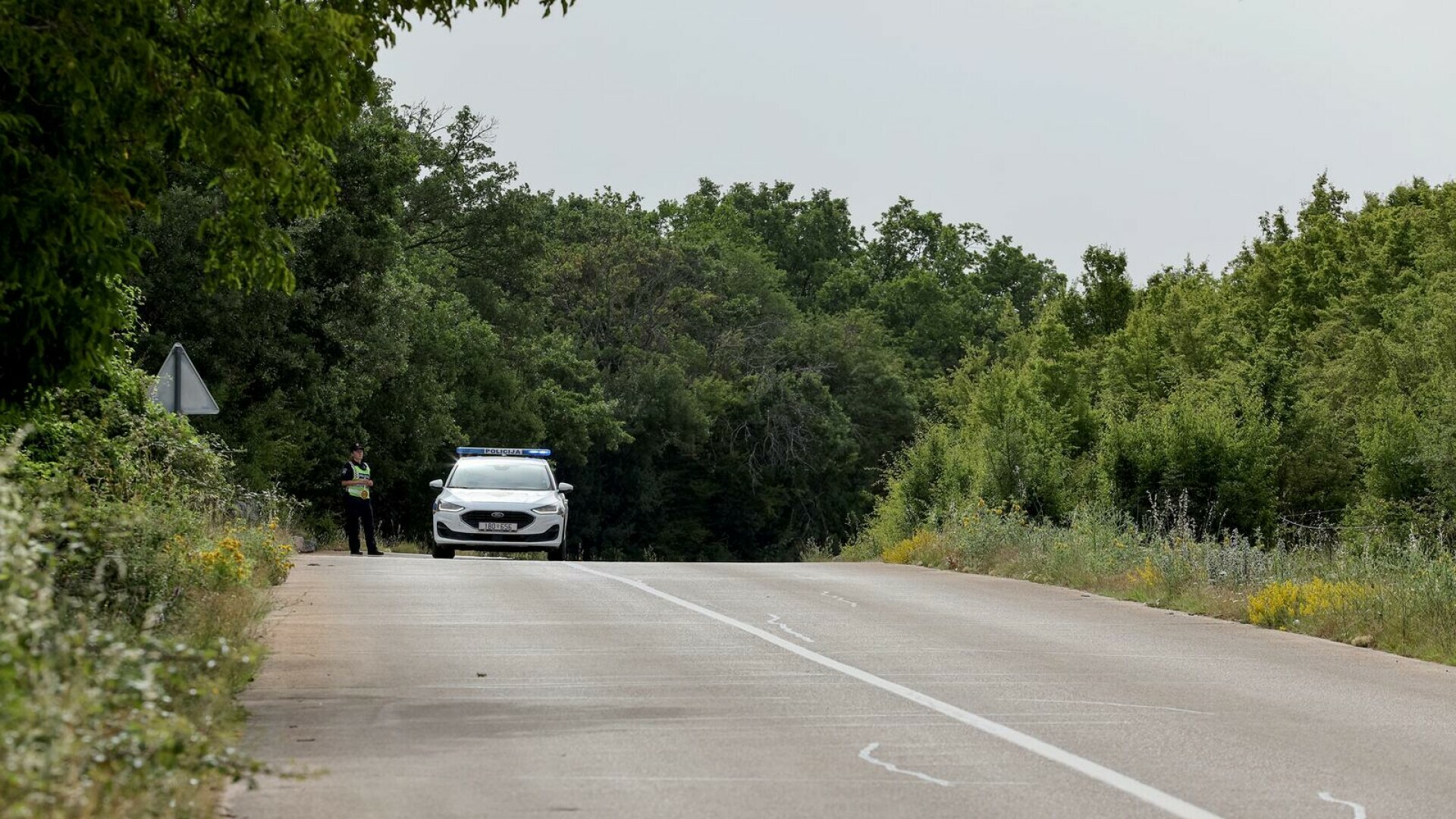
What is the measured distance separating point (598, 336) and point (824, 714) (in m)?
66.1

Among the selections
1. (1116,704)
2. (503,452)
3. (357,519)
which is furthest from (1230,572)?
(357,519)

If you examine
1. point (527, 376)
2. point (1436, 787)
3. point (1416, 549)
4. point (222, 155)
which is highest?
point (527, 376)

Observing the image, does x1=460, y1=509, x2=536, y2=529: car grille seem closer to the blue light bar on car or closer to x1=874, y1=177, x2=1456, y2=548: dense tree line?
the blue light bar on car

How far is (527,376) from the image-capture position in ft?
209

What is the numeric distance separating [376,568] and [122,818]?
60.3 feet

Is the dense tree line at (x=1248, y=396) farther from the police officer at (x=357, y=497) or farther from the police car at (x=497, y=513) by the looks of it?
the police officer at (x=357, y=497)

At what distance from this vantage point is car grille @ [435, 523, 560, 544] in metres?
30.3

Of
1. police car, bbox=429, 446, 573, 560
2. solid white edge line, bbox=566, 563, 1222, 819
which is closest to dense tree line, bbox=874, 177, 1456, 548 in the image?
police car, bbox=429, 446, 573, 560

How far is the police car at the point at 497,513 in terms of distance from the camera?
30297mm

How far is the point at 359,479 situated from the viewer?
31.6m

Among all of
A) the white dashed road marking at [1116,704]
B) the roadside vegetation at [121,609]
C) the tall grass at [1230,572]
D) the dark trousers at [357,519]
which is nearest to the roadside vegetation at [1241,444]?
the tall grass at [1230,572]

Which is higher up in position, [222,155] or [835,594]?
[222,155]

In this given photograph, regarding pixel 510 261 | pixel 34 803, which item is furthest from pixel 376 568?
pixel 510 261

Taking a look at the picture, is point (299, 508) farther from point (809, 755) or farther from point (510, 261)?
point (809, 755)
